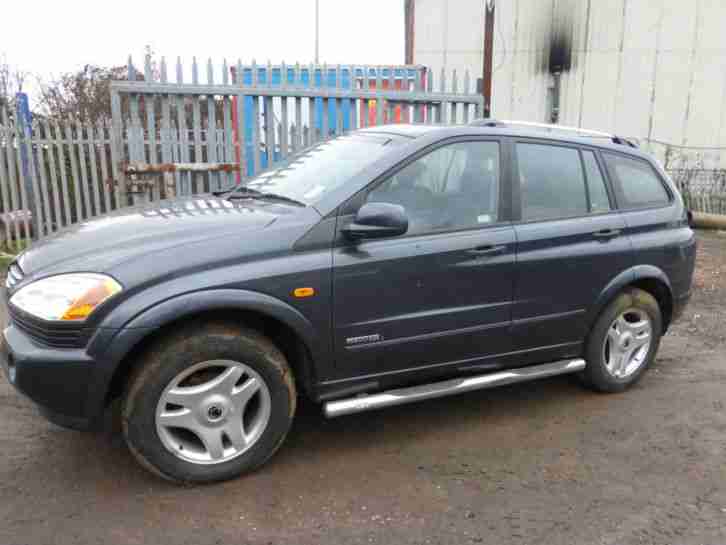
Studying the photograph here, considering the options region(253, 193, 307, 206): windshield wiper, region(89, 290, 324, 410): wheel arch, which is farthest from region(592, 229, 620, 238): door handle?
region(89, 290, 324, 410): wheel arch

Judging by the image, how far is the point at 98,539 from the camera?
2.68 metres

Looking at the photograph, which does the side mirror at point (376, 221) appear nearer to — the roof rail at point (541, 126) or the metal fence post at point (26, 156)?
the roof rail at point (541, 126)

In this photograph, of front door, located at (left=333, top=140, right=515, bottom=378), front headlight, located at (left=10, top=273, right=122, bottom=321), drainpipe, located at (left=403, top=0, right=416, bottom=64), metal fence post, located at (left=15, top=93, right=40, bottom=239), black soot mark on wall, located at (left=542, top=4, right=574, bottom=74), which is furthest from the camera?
drainpipe, located at (left=403, top=0, right=416, bottom=64)

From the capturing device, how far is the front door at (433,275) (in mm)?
3254

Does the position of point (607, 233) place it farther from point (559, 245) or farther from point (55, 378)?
point (55, 378)

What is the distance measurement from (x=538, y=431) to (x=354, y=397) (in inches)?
47.1

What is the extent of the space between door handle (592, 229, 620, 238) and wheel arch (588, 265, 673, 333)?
0.26 m

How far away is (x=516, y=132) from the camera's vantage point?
391 centimetres

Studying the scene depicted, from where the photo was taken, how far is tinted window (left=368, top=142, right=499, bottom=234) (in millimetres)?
3463

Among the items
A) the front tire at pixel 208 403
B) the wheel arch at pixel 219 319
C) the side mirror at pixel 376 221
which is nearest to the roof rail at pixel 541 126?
the side mirror at pixel 376 221

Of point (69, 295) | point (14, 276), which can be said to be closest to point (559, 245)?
point (69, 295)

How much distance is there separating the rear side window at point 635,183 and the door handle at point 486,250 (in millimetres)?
1156

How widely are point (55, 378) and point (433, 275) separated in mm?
1904

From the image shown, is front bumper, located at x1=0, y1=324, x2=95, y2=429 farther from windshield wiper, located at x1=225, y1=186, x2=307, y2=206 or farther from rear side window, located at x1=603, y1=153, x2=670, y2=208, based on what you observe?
rear side window, located at x1=603, y1=153, x2=670, y2=208
